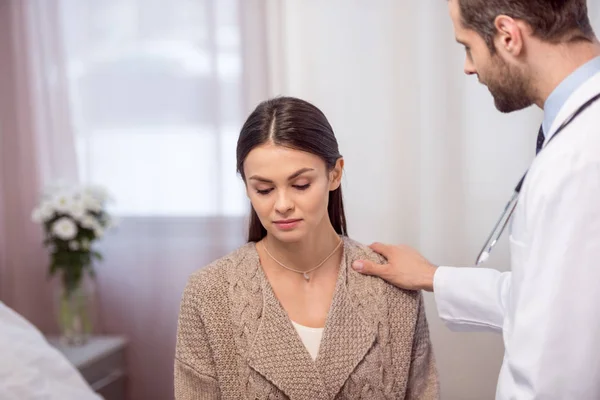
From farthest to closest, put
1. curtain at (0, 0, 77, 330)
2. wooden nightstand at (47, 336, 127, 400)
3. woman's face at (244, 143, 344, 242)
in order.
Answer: curtain at (0, 0, 77, 330) → wooden nightstand at (47, 336, 127, 400) → woman's face at (244, 143, 344, 242)

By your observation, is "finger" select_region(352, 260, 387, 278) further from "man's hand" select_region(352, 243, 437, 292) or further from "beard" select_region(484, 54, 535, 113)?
"beard" select_region(484, 54, 535, 113)

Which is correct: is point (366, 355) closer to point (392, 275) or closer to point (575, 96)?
point (392, 275)

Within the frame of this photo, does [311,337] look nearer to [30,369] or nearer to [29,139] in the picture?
[30,369]

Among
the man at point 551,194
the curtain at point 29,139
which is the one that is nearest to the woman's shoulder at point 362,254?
the man at point 551,194

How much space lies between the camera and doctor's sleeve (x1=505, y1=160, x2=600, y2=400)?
120 cm

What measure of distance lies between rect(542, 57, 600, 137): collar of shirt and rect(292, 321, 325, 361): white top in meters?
0.70

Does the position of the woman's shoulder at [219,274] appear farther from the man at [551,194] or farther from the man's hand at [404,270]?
the man at [551,194]

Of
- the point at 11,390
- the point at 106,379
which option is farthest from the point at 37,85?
the point at 11,390

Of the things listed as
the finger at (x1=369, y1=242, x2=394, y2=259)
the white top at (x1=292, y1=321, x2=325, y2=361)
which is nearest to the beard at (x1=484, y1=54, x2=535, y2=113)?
the finger at (x1=369, y1=242, x2=394, y2=259)

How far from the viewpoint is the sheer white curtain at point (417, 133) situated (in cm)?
263

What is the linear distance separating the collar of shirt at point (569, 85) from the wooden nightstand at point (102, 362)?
6.87 ft

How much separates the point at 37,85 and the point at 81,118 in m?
0.23

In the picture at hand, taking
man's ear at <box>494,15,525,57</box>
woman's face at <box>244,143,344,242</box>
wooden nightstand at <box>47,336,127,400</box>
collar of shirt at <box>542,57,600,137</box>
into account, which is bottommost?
wooden nightstand at <box>47,336,127,400</box>

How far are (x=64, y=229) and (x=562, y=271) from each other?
86.8 inches
